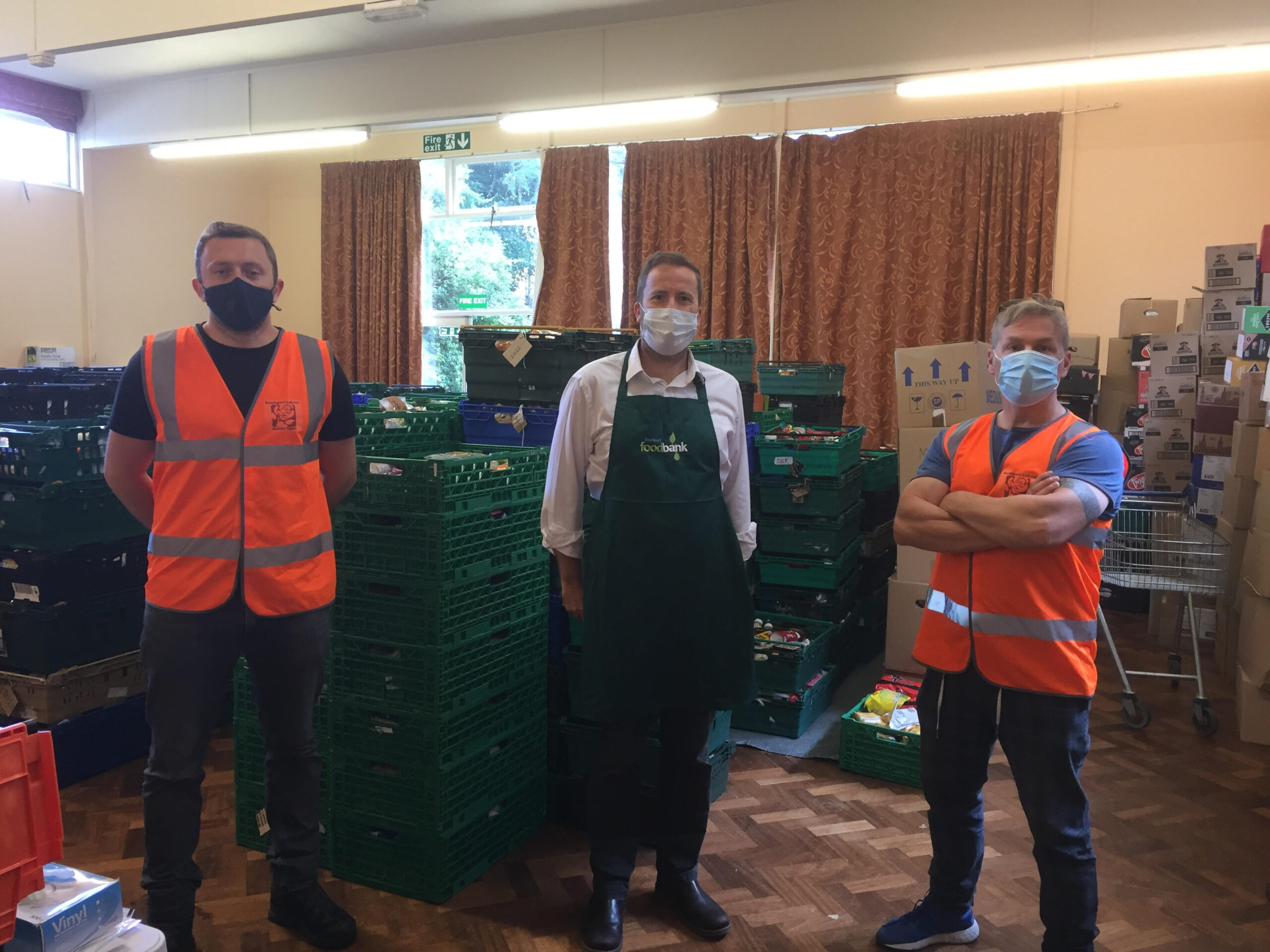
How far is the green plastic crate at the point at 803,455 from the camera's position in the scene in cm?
416

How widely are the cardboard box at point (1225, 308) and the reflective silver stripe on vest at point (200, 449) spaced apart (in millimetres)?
5672

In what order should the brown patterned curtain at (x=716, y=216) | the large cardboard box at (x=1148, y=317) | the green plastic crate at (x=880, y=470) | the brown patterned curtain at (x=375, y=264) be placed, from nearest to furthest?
the green plastic crate at (x=880, y=470) → the large cardboard box at (x=1148, y=317) → the brown patterned curtain at (x=716, y=216) → the brown patterned curtain at (x=375, y=264)

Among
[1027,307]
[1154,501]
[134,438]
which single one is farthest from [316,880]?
[1154,501]

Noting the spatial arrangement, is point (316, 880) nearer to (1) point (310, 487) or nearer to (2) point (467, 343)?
(1) point (310, 487)

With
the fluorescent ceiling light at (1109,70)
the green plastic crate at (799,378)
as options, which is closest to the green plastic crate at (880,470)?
the green plastic crate at (799,378)

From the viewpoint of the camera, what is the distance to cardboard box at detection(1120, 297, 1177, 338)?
238 inches

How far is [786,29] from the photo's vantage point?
22.1ft

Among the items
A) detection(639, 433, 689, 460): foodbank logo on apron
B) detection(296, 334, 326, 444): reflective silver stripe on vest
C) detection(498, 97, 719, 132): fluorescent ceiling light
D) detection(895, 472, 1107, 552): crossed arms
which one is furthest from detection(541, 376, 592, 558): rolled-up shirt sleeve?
detection(498, 97, 719, 132): fluorescent ceiling light

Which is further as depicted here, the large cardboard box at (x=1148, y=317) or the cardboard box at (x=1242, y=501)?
the large cardboard box at (x=1148, y=317)

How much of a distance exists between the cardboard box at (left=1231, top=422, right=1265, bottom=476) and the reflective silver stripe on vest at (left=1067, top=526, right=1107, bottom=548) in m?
3.05

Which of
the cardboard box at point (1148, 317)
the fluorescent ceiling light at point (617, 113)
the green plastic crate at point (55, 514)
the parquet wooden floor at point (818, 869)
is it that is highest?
the fluorescent ceiling light at point (617, 113)

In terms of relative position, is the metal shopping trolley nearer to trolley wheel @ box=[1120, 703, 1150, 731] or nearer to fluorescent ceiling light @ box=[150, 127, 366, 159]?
trolley wheel @ box=[1120, 703, 1150, 731]

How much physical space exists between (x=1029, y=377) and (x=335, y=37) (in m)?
7.37

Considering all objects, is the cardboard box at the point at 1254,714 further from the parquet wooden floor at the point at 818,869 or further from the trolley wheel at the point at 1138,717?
the trolley wheel at the point at 1138,717
